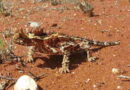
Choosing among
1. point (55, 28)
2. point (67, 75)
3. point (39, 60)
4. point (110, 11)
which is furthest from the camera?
point (110, 11)

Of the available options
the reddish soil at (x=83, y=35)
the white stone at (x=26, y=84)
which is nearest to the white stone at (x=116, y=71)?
the reddish soil at (x=83, y=35)

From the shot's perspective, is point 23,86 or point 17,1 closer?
point 23,86

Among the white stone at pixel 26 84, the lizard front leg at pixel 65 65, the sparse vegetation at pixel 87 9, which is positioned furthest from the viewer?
the sparse vegetation at pixel 87 9

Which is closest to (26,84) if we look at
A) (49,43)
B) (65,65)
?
(65,65)

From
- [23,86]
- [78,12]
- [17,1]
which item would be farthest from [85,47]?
[17,1]

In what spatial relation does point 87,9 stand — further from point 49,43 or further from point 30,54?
point 49,43

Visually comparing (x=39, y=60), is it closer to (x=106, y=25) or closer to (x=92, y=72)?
(x=92, y=72)

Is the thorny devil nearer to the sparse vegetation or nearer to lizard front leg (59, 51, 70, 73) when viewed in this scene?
lizard front leg (59, 51, 70, 73)

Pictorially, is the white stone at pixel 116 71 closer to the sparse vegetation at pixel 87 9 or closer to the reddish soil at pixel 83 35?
the reddish soil at pixel 83 35
